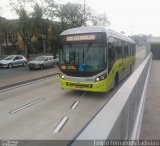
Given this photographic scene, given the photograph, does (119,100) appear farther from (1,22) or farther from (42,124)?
(1,22)

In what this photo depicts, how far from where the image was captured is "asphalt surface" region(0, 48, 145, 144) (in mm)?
6562

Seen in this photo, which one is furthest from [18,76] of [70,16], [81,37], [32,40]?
[32,40]

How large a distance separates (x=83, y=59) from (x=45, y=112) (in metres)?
3.37

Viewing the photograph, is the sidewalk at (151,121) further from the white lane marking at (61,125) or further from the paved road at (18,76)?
the paved road at (18,76)

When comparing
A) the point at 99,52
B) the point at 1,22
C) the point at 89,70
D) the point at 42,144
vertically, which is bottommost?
the point at 42,144

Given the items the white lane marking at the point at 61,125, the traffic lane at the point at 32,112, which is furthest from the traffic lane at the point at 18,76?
the white lane marking at the point at 61,125

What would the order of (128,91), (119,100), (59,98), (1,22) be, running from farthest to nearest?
(1,22), (59,98), (128,91), (119,100)

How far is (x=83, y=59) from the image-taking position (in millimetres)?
10773

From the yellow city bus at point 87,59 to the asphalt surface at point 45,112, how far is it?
0.77m

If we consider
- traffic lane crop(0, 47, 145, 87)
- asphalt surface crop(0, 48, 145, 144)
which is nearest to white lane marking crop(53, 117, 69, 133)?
asphalt surface crop(0, 48, 145, 144)

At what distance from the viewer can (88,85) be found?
10.7 metres

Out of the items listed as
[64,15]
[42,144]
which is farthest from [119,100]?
[64,15]

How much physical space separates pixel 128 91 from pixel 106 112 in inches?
67.8

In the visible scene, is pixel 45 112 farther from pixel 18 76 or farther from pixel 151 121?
pixel 18 76
